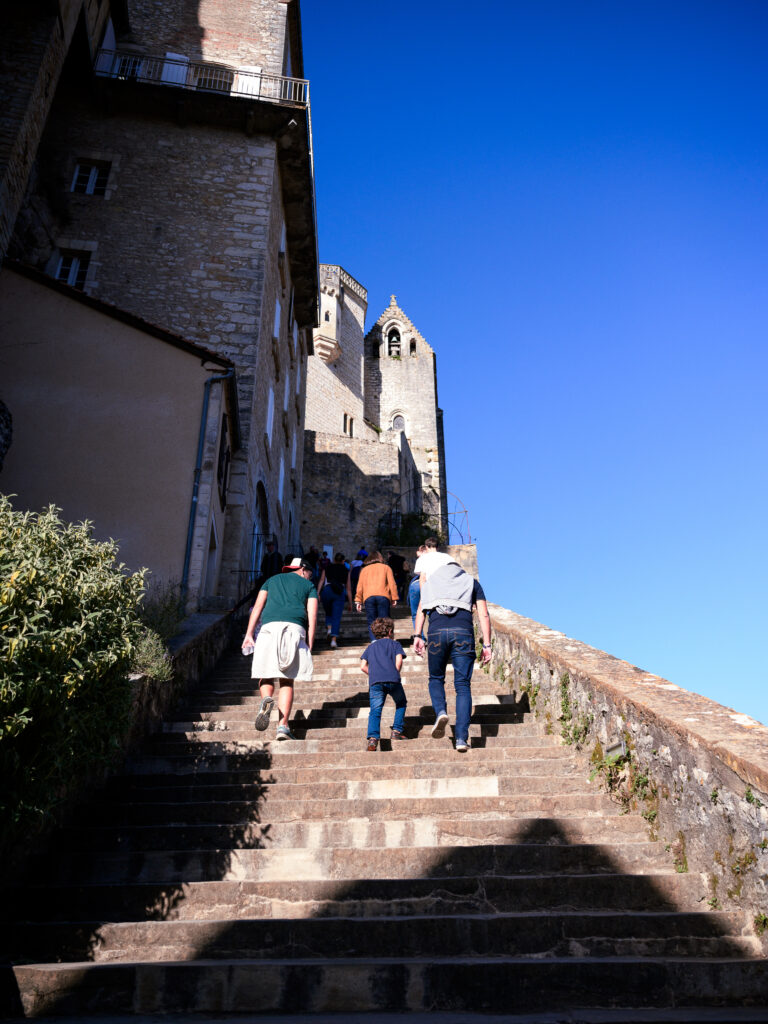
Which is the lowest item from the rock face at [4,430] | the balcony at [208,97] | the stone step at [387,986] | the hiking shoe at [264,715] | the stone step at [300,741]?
the stone step at [387,986]

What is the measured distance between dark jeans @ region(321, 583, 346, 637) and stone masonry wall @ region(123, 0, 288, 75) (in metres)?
13.3

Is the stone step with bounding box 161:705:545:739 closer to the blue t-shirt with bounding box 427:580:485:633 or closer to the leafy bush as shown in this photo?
the blue t-shirt with bounding box 427:580:485:633

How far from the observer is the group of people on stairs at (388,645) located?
215 inches

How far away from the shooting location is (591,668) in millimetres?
5340

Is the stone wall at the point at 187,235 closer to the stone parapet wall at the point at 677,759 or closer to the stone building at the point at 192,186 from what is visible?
the stone building at the point at 192,186

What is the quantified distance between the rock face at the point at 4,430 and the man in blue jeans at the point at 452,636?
228 inches

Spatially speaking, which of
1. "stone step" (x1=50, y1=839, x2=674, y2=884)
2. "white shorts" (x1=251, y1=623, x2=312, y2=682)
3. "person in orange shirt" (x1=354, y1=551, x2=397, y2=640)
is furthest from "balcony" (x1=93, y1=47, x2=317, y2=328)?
"stone step" (x1=50, y1=839, x2=674, y2=884)

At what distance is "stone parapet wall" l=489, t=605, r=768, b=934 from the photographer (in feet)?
11.0

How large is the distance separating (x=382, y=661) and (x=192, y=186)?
44.8 ft

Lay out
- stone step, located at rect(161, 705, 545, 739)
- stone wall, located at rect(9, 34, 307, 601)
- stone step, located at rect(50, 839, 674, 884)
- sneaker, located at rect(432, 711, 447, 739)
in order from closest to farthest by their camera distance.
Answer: stone step, located at rect(50, 839, 674, 884) → sneaker, located at rect(432, 711, 447, 739) → stone step, located at rect(161, 705, 545, 739) → stone wall, located at rect(9, 34, 307, 601)

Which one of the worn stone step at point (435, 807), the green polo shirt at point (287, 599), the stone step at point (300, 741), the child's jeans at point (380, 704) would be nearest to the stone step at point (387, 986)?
the worn stone step at point (435, 807)

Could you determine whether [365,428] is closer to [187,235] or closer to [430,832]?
[187,235]

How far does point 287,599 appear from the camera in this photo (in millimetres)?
6082

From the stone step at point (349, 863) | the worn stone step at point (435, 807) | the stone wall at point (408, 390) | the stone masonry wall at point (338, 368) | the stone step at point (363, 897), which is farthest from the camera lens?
the stone wall at point (408, 390)
